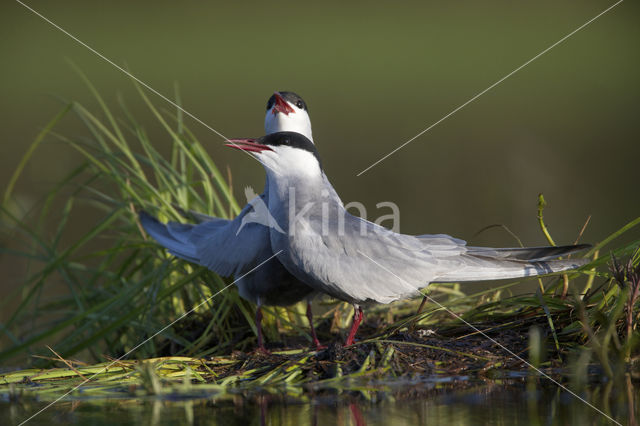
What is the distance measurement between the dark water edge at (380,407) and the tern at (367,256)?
65cm

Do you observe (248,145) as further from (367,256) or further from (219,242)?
(367,256)

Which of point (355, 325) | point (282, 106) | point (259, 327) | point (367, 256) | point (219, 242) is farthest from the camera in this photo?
point (282, 106)

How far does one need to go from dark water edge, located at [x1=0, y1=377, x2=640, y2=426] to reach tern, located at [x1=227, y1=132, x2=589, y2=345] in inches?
25.5

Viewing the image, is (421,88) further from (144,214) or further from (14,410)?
(14,410)

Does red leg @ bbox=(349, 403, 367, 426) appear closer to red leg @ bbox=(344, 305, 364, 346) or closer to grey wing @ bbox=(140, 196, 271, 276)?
red leg @ bbox=(344, 305, 364, 346)

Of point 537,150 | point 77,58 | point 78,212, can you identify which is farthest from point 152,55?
point 537,150

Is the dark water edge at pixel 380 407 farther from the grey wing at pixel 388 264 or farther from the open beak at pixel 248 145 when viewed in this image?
the open beak at pixel 248 145

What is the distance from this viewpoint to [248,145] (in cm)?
366

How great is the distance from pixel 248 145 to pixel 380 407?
159cm

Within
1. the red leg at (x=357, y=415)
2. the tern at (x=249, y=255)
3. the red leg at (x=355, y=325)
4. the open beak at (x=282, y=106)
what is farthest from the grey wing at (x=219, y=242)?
the red leg at (x=357, y=415)

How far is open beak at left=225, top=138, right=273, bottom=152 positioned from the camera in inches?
142

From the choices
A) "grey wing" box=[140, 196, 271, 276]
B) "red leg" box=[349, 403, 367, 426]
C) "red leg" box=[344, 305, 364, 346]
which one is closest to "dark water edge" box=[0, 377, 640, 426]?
"red leg" box=[349, 403, 367, 426]

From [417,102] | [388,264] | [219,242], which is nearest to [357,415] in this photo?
[388,264]

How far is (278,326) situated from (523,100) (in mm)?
6784
